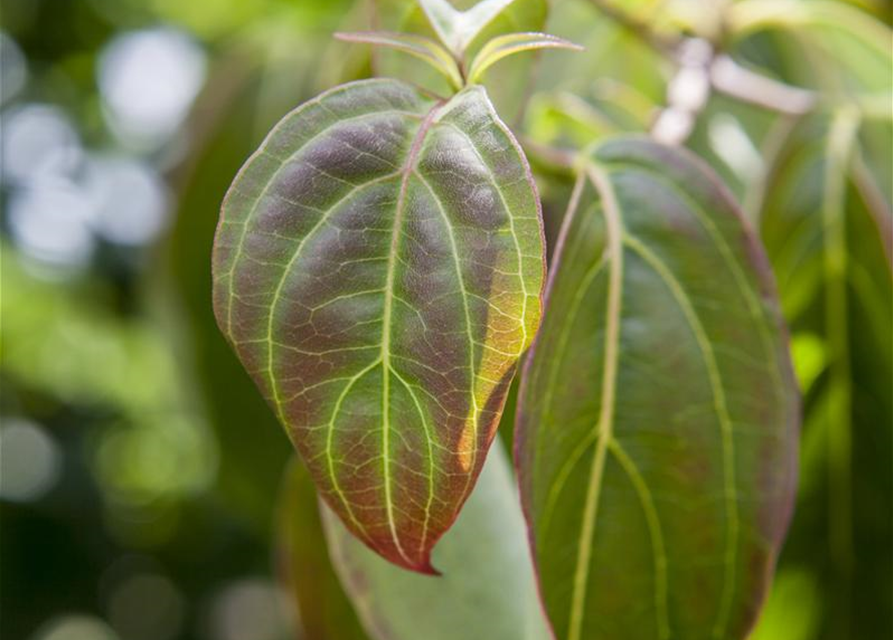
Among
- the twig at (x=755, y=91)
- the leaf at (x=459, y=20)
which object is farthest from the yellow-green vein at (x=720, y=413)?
the twig at (x=755, y=91)

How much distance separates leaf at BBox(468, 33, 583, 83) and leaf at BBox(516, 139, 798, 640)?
0.06 metres

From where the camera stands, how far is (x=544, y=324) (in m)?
0.38

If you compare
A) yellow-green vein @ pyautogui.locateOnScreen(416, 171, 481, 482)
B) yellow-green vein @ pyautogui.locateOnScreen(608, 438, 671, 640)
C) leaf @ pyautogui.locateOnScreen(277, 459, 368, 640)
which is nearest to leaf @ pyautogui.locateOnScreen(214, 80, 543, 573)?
yellow-green vein @ pyautogui.locateOnScreen(416, 171, 481, 482)

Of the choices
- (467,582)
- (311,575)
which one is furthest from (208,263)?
(467,582)

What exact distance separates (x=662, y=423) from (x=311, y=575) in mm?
258

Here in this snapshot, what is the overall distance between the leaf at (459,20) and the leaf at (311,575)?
274 millimetres

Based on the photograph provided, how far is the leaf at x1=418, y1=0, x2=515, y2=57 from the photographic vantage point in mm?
356

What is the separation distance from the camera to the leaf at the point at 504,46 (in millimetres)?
348

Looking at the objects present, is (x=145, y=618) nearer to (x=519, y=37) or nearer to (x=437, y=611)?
(x=437, y=611)

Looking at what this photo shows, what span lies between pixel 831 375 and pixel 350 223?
1.00 ft

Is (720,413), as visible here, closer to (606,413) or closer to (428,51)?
(606,413)

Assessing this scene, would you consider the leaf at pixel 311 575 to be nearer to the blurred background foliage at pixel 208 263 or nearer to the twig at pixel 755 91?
the blurred background foliage at pixel 208 263

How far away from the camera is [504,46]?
14.3 inches

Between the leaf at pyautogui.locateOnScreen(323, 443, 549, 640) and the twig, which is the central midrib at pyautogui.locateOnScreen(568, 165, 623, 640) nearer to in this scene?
the leaf at pyautogui.locateOnScreen(323, 443, 549, 640)
